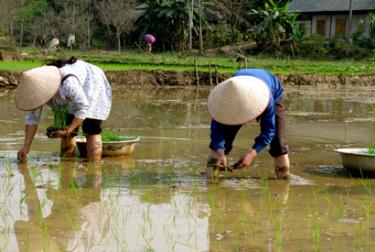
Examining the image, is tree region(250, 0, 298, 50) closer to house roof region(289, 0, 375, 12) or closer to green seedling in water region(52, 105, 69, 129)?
house roof region(289, 0, 375, 12)

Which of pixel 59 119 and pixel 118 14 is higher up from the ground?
pixel 59 119

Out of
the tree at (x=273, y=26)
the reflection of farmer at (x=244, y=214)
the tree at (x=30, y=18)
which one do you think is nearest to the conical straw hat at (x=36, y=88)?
the reflection of farmer at (x=244, y=214)

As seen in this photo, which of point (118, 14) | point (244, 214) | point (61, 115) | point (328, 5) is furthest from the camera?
point (328, 5)

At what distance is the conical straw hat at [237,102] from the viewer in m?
5.30

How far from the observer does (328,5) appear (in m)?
38.2

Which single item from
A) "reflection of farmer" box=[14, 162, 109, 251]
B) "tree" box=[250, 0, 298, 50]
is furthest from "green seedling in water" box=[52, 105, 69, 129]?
"tree" box=[250, 0, 298, 50]

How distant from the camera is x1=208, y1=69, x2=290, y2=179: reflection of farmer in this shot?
5316 mm

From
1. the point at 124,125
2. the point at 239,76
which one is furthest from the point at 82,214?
the point at 124,125

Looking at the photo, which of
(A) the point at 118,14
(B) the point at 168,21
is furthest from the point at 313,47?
(A) the point at 118,14

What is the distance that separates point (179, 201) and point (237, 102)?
0.87 m

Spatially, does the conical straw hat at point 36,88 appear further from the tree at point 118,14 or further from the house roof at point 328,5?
the house roof at point 328,5

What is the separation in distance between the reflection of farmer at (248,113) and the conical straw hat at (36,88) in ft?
4.99

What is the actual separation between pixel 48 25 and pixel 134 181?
31890 millimetres

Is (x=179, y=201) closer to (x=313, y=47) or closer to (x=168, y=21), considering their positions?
(x=313, y=47)
